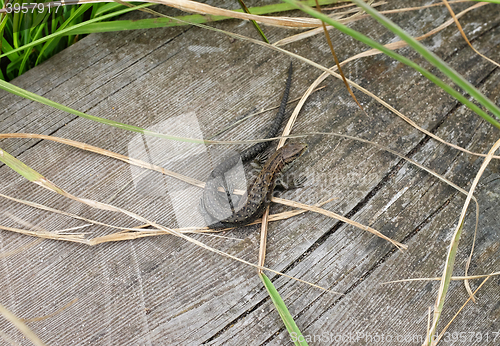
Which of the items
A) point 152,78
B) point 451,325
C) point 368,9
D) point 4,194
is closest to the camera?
point 368,9

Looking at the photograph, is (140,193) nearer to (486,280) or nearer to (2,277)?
(2,277)

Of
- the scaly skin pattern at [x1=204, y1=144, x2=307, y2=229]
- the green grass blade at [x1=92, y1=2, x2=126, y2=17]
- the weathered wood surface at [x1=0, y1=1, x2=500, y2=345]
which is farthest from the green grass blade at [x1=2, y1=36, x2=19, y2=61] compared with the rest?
the scaly skin pattern at [x1=204, y1=144, x2=307, y2=229]

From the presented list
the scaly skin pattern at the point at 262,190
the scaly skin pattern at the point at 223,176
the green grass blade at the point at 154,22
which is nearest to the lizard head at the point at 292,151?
the scaly skin pattern at the point at 262,190

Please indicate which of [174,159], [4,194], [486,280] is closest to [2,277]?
[4,194]

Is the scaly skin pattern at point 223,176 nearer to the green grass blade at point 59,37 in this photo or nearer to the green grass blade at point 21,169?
the green grass blade at point 21,169

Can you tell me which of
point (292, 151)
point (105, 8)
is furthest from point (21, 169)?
point (292, 151)
